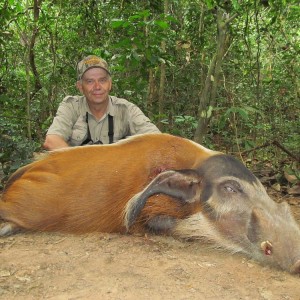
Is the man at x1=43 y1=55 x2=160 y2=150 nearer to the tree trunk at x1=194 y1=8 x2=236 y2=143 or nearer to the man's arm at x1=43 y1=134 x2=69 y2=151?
the man's arm at x1=43 y1=134 x2=69 y2=151

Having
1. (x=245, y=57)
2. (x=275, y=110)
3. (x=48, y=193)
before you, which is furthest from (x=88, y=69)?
(x=245, y=57)

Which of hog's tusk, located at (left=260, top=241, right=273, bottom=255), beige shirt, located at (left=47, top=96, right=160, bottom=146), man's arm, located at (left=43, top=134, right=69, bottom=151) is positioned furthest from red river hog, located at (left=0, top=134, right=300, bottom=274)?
beige shirt, located at (left=47, top=96, right=160, bottom=146)

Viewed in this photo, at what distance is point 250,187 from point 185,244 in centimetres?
65

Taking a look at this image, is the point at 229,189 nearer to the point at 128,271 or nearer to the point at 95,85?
the point at 128,271

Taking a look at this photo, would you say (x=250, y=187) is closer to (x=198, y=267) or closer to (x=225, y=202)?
(x=225, y=202)

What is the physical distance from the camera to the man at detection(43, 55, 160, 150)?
16.0ft

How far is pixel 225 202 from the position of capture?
11.2ft

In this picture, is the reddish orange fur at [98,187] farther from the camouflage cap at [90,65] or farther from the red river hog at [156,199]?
the camouflage cap at [90,65]

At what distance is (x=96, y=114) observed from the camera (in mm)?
4996

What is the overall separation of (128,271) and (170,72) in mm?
5490

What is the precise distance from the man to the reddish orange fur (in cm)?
103

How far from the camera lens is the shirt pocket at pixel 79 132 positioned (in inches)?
192

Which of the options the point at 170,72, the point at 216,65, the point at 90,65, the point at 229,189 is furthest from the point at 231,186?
the point at 170,72

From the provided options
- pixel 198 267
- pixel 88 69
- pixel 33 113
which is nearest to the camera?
pixel 198 267
